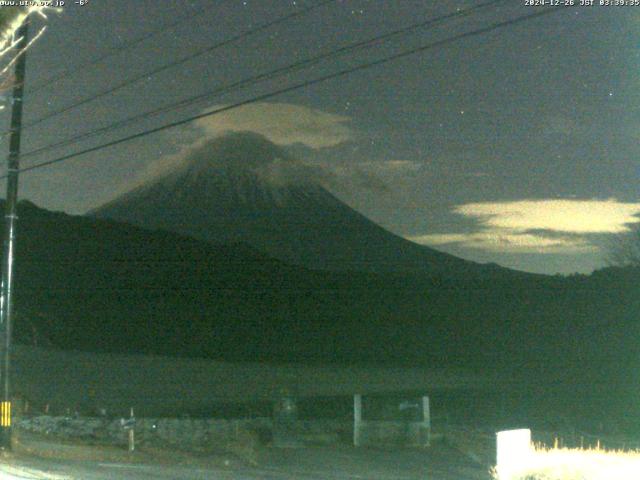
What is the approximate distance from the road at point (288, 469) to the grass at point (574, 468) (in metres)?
1.70

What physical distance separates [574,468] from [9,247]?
40.4ft

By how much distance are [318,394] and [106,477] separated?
35.0 meters

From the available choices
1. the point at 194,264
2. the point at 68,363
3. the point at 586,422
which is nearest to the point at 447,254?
the point at 194,264

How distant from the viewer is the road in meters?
14.6

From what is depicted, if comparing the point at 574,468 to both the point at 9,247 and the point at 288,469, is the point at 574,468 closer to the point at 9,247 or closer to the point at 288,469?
the point at 288,469

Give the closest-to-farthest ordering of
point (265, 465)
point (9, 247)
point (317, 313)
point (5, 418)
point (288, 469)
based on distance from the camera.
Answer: point (288, 469) → point (265, 465) → point (5, 418) → point (9, 247) → point (317, 313)

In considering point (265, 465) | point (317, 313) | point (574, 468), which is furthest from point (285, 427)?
point (317, 313)

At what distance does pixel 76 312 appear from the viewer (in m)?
96.8

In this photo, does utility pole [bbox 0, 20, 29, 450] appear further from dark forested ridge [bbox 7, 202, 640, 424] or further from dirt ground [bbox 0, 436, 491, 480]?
dark forested ridge [bbox 7, 202, 640, 424]

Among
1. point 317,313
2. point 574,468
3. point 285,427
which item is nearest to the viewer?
point 574,468

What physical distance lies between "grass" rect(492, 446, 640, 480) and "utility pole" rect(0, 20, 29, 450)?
10.2 meters

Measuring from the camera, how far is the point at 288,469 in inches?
674

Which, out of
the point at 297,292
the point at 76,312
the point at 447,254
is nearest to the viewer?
the point at 76,312

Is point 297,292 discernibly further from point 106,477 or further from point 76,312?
point 106,477
